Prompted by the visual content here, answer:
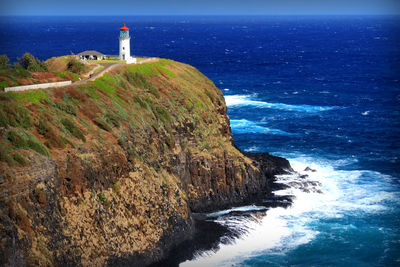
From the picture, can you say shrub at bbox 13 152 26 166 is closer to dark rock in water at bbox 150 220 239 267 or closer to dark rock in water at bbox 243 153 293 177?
dark rock in water at bbox 150 220 239 267

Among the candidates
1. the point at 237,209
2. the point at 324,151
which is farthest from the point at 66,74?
the point at 324,151

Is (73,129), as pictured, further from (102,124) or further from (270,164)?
(270,164)

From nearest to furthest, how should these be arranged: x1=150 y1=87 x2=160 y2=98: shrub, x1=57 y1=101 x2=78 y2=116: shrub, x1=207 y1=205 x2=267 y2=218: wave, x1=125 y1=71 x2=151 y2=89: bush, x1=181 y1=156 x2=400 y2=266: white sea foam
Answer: x1=57 y1=101 x2=78 y2=116: shrub < x1=181 y1=156 x2=400 y2=266: white sea foam < x1=207 y1=205 x2=267 y2=218: wave < x1=150 y1=87 x2=160 y2=98: shrub < x1=125 y1=71 x2=151 y2=89: bush

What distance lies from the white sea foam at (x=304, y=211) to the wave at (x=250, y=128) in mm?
14737

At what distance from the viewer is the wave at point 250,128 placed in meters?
83.8

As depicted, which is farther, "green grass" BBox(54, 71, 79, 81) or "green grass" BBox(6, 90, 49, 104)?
→ "green grass" BBox(54, 71, 79, 81)

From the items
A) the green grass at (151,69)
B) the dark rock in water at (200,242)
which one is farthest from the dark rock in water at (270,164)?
the dark rock in water at (200,242)

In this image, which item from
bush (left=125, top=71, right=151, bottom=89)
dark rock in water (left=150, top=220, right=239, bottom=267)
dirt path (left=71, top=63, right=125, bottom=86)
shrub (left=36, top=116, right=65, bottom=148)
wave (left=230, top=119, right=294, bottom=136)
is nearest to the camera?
shrub (left=36, top=116, right=65, bottom=148)

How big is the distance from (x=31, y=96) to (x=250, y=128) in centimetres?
4641

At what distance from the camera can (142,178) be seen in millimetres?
45344

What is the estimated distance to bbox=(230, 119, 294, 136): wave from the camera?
8381 centimetres

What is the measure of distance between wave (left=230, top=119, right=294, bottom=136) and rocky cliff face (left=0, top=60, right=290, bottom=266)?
19661 mm

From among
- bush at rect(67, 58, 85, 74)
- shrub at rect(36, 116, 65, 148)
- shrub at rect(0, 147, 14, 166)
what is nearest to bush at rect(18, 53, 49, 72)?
bush at rect(67, 58, 85, 74)

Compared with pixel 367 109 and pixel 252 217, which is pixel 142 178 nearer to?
pixel 252 217
